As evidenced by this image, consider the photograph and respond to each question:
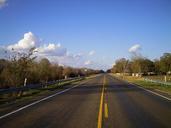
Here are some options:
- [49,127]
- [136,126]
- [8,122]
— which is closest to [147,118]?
[136,126]

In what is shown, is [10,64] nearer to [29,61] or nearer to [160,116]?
[29,61]

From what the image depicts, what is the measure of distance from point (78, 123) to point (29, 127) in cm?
183

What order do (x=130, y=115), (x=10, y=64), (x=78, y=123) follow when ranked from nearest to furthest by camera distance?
(x=78, y=123) → (x=130, y=115) → (x=10, y=64)

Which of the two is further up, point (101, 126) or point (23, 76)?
point (23, 76)

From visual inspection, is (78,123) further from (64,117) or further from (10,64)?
(10,64)

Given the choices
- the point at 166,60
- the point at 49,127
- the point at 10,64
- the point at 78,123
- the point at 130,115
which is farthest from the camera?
the point at 166,60

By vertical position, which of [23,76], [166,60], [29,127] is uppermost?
[166,60]

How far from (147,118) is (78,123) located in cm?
304

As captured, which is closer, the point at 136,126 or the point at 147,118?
the point at 136,126

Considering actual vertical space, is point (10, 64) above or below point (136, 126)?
above

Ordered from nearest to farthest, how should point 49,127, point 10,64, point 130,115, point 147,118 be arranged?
point 49,127, point 147,118, point 130,115, point 10,64

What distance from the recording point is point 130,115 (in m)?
12.1

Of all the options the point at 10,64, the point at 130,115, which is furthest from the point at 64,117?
the point at 10,64

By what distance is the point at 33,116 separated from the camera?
1179cm
